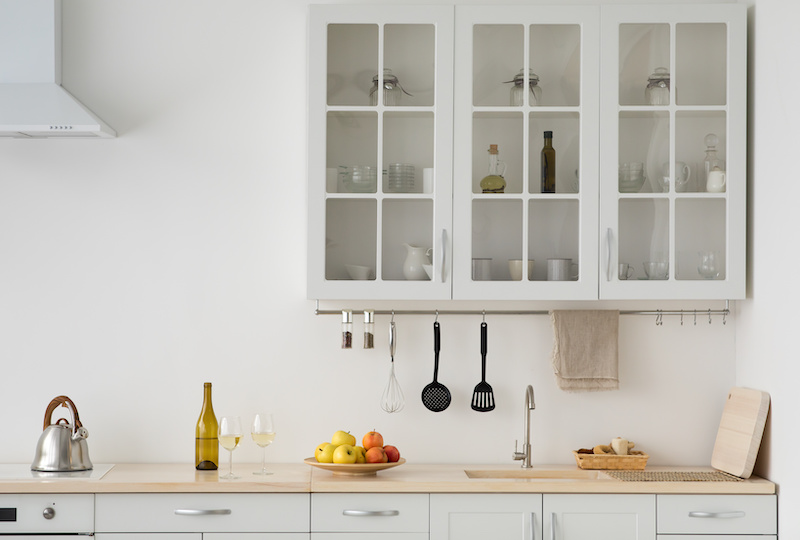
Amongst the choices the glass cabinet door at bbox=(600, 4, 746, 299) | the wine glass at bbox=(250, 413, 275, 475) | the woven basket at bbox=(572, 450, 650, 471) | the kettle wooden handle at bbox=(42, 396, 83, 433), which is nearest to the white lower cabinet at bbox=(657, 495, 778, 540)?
the woven basket at bbox=(572, 450, 650, 471)

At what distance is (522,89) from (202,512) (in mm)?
1679

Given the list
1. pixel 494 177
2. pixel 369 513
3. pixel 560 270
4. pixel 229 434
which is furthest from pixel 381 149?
pixel 369 513

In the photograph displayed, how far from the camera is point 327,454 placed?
253 cm

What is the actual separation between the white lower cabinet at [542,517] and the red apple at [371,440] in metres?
0.27

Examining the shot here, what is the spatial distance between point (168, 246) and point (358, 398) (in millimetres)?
867

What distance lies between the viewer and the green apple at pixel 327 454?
8.30ft

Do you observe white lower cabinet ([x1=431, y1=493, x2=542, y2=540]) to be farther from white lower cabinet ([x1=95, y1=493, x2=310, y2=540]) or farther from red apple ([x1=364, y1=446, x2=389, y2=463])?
white lower cabinet ([x1=95, y1=493, x2=310, y2=540])

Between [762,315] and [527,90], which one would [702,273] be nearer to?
[762,315]

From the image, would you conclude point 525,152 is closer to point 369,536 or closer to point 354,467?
point 354,467

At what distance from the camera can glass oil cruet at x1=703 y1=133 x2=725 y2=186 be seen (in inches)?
104

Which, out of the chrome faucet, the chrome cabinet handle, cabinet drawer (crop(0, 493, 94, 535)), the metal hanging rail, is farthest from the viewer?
the metal hanging rail

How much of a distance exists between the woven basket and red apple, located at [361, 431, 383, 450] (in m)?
0.70

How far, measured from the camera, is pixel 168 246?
2.82 m

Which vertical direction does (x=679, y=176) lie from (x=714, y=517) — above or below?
above
